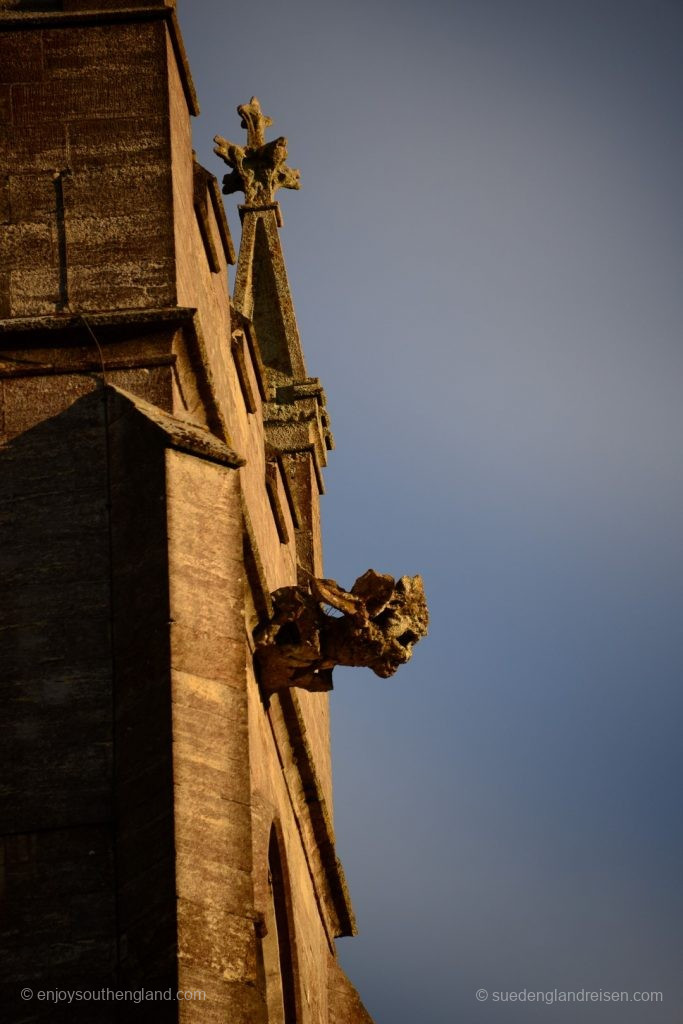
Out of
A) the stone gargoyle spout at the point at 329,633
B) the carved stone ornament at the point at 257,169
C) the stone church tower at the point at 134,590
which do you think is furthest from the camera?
the carved stone ornament at the point at 257,169

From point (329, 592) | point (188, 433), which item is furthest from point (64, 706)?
point (329, 592)

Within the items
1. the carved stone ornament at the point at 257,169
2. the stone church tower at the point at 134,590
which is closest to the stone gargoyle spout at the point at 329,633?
the stone church tower at the point at 134,590

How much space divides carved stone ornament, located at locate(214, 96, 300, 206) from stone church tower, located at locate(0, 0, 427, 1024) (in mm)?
6116

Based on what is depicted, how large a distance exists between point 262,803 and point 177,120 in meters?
3.92

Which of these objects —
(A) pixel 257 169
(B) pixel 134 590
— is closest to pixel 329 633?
(B) pixel 134 590

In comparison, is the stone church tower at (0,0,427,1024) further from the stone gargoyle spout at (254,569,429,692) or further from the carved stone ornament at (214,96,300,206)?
the carved stone ornament at (214,96,300,206)

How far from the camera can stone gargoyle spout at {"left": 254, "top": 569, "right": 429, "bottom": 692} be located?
1570 cm

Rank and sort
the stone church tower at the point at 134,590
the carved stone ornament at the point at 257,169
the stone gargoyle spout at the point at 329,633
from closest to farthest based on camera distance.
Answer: the stone church tower at the point at 134,590 → the stone gargoyle spout at the point at 329,633 → the carved stone ornament at the point at 257,169

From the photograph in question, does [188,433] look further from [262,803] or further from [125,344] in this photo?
[262,803]

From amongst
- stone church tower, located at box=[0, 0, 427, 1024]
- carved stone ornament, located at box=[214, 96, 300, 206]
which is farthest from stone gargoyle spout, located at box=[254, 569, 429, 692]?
carved stone ornament, located at box=[214, 96, 300, 206]

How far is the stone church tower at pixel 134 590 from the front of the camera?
42.0 feet

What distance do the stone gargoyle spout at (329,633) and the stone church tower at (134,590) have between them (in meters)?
0.02

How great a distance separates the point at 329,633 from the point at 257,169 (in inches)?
345

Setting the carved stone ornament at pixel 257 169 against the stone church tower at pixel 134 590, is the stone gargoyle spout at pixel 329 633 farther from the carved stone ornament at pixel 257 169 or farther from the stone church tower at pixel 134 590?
the carved stone ornament at pixel 257 169
